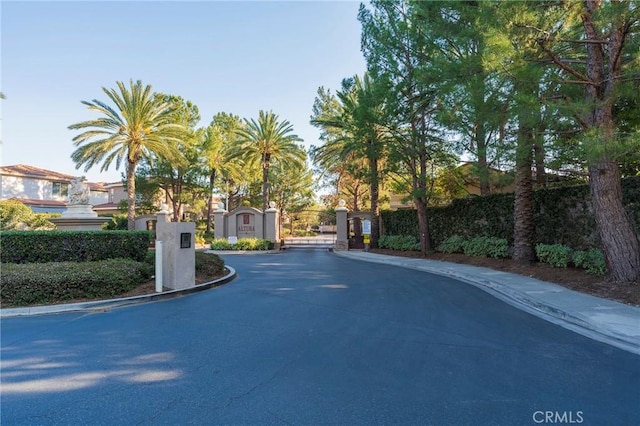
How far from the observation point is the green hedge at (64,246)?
376 inches

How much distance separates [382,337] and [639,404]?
297cm

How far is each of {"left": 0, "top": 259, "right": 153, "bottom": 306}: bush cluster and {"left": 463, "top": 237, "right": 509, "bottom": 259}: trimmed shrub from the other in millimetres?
13489

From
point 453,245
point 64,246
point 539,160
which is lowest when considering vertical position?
point 453,245

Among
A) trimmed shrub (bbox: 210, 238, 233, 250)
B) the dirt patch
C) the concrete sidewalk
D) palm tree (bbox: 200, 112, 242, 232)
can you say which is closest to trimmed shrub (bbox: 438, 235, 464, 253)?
the dirt patch

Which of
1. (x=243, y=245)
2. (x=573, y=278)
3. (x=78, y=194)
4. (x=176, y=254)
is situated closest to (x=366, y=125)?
(x=573, y=278)

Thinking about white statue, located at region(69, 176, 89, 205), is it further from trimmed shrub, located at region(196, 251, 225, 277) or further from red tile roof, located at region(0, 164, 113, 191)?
red tile roof, located at region(0, 164, 113, 191)

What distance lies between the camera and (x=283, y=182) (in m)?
50.2

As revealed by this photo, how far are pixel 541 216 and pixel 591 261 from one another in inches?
136

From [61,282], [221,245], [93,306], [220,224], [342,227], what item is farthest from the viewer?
[220,224]

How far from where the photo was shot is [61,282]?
8.00 m

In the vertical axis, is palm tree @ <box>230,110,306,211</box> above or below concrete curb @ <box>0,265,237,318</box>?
above

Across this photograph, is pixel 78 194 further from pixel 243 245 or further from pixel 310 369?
pixel 243 245

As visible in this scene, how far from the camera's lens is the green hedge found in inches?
376

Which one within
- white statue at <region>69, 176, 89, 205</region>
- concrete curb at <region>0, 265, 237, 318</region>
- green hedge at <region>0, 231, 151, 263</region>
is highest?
white statue at <region>69, 176, 89, 205</region>
